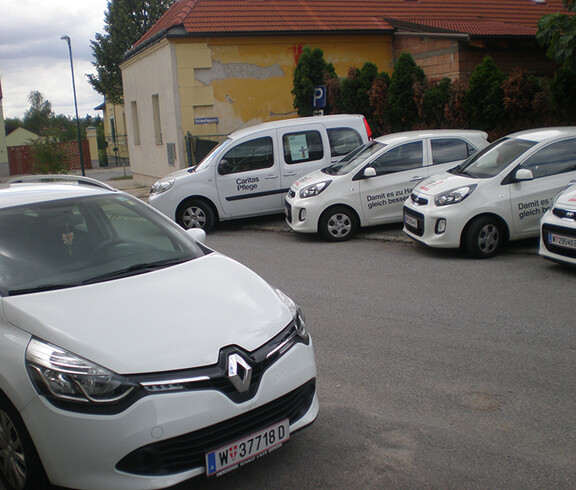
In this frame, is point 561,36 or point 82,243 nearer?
point 82,243

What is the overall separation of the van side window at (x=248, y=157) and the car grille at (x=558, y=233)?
6.21 meters

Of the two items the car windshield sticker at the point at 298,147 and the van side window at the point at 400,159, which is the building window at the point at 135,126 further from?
the van side window at the point at 400,159

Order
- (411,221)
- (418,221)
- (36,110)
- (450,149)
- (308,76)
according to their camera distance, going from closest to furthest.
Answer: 1. (418,221)
2. (411,221)
3. (450,149)
4. (308,76)
5. (36,110)

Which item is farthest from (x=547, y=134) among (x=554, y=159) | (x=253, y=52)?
(x=253, y=52)

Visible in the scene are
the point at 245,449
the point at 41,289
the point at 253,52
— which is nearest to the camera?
the point at 245,449

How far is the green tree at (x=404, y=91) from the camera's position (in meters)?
15.4

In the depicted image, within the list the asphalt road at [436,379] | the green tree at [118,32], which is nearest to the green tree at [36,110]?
the green tree at [118,32]

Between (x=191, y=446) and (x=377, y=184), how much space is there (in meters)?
8.44

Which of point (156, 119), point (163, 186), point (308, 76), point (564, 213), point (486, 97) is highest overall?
point (308, 76)

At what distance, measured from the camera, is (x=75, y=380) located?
305 centimetres

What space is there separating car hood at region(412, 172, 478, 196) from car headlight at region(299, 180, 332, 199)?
172 centimetres

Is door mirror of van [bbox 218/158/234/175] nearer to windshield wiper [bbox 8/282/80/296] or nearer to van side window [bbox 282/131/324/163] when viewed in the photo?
van side window [bbox 282/131/324/163]

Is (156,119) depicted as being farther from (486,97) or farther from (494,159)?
(494,159)

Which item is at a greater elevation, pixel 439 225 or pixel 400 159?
pixel 400 159
